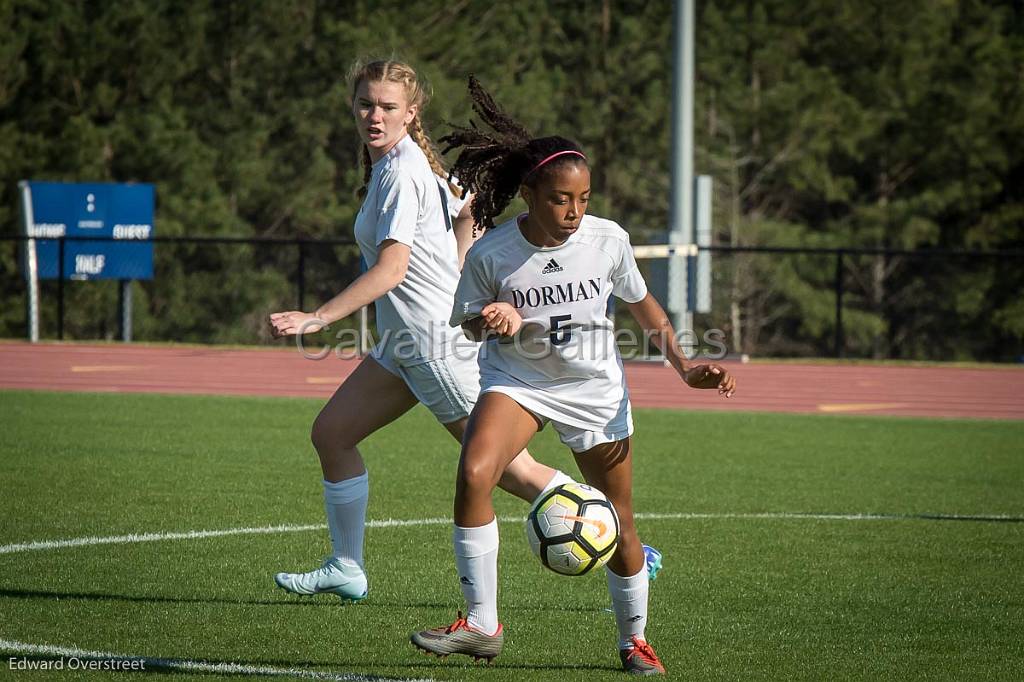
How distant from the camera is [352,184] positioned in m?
33.2

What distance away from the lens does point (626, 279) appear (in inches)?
209

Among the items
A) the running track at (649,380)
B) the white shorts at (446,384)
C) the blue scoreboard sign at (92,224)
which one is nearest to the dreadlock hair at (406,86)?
the white shorts at (446,384)

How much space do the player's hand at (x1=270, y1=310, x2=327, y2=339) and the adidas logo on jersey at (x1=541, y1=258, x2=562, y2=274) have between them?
782 mm

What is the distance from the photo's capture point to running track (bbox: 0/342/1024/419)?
1634 cm

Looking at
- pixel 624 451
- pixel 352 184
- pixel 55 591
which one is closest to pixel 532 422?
pixel 624 451

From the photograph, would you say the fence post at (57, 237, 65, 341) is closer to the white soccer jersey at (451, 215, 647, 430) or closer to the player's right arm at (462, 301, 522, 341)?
the white soccer jersey at (451, 215, 647, 430)

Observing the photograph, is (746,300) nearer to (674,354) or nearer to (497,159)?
(497,159)

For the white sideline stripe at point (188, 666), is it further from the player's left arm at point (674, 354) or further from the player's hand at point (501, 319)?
the player's left arm at point (674, 354)

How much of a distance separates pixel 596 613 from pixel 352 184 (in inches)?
1099

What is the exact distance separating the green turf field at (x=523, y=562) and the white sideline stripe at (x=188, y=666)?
7cm

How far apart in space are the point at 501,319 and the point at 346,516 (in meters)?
1.64

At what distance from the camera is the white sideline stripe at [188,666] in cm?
482

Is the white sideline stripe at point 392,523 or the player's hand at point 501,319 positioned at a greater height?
the player's hand at point 501,319

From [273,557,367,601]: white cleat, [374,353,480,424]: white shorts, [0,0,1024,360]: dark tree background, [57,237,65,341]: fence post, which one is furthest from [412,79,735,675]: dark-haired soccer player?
[0,0,1024,360]: dark tree background
